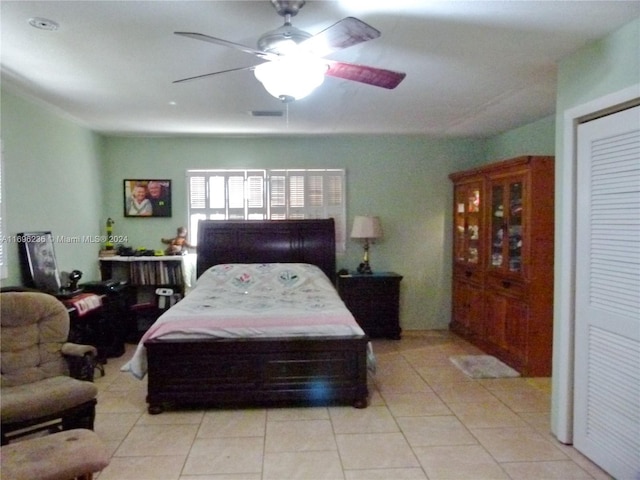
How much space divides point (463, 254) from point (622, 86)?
10.5 ft

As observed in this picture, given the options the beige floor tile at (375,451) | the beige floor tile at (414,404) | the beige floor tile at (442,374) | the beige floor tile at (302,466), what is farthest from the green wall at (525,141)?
the beige floor tile at (302,466)

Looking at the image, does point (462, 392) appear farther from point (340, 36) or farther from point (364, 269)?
point (340, 36)

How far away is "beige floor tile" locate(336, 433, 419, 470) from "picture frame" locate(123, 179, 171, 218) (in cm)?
369

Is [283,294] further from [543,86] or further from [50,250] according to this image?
[543,86]

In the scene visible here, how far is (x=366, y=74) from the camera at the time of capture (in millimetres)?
2287

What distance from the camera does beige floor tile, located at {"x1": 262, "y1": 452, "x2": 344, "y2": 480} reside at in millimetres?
2533

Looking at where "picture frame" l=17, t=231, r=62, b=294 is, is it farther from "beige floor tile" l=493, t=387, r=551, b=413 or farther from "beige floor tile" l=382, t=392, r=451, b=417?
"beige floor tile" l=493, t=387, r=551, b=413

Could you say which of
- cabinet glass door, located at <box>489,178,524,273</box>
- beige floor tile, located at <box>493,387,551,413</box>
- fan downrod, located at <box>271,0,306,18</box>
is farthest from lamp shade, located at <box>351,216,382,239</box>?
fan downrod, located at <box>271,0,306,18</box>

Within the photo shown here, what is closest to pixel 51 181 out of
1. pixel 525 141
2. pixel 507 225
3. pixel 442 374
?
pixel 442 374

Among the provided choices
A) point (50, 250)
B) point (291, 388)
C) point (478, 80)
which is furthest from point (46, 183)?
point (478, 80)

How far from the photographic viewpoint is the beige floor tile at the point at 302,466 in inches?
99.7

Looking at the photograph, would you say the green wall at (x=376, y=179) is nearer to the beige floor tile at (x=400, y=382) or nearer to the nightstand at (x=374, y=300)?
the nightstand at (x=374, y=300)

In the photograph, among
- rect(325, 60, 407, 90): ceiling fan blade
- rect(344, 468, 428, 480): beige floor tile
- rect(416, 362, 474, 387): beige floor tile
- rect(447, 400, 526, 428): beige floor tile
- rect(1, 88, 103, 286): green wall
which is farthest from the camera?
rect(416, 362, 474, 387): beige floor tile

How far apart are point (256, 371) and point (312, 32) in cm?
235
